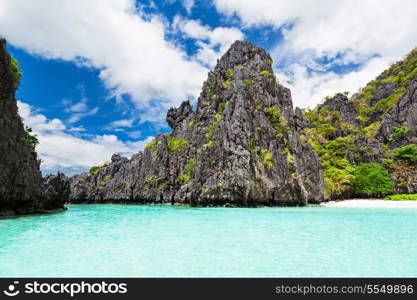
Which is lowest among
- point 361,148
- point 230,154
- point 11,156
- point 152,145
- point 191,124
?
point 11,156

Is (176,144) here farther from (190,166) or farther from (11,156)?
(11,156)

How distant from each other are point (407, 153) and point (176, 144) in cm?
4647

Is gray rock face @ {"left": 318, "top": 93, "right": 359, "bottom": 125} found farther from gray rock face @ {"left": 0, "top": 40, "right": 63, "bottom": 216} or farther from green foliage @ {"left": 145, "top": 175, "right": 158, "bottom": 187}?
gray rock face @ {"left": 0, "top": 40, "right": 63, "bottom": 216}

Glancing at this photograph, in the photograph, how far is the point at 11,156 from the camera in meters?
18.9

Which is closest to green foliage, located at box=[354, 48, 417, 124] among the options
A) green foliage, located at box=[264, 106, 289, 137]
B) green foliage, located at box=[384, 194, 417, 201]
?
green foliage, located at box=[384, 194, 417, 201]

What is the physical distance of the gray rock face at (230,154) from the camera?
36.1m

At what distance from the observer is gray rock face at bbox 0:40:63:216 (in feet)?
59.8

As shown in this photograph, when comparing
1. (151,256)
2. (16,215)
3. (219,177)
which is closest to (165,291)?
(151,256)

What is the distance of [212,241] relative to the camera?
401 inches

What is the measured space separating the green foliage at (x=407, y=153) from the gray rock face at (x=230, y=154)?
61.7 feet

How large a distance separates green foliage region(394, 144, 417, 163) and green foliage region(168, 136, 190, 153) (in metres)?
41.9

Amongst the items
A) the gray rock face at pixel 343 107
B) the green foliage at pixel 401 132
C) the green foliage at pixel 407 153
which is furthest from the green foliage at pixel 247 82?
the gray rock face at pixel 343 107

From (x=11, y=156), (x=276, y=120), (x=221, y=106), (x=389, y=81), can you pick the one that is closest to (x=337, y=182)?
(x=276, y=120)

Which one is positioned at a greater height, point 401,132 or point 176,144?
point 401,132
